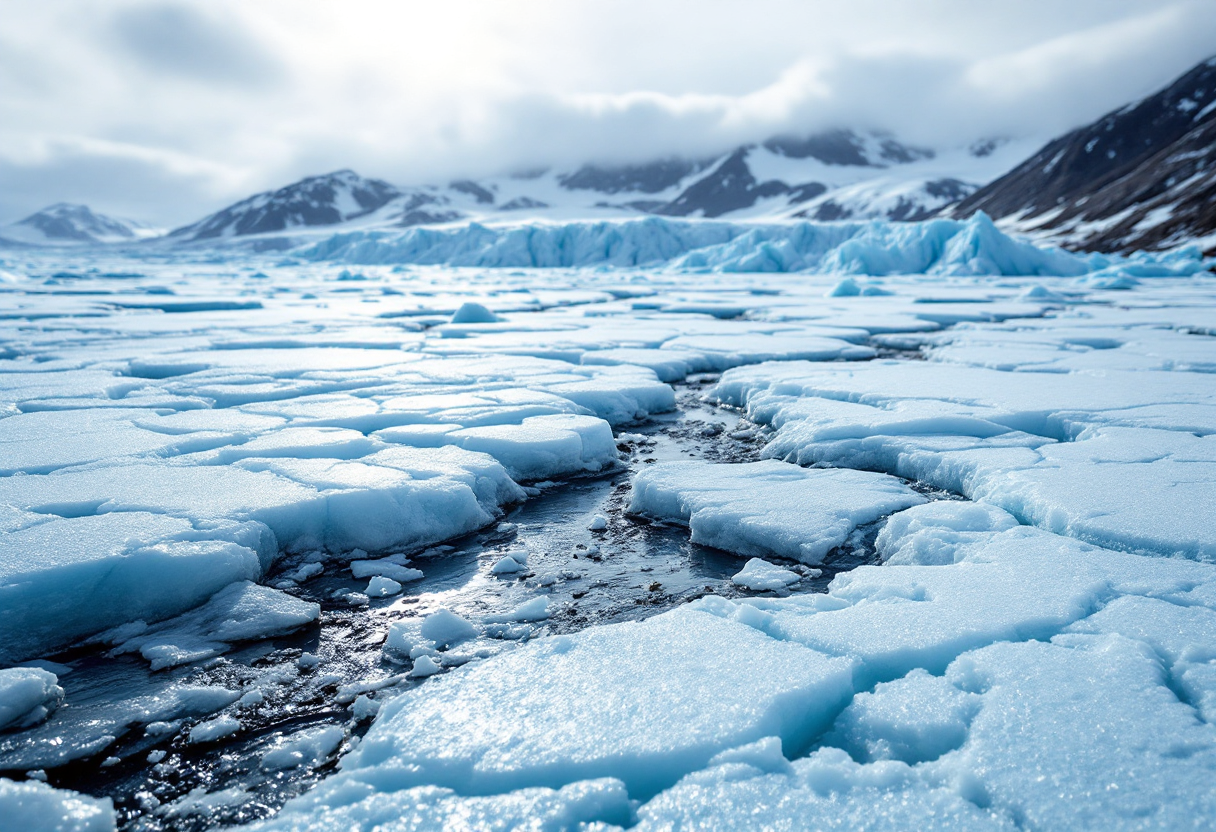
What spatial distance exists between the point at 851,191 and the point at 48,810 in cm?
11265

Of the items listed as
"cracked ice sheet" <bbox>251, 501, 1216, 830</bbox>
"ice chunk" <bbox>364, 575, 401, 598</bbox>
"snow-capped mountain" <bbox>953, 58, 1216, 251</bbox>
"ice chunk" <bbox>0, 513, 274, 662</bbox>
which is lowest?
"ice chunk" <bbox>364, 575, 401, 598</bbox>

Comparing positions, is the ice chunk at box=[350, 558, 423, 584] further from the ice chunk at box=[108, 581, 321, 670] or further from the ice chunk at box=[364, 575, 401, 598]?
the ice chunk at box=[108, 581, 321, 670]

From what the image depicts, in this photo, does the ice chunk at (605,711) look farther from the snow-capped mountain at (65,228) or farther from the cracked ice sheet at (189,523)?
the snow-capped mountain at (65,228)

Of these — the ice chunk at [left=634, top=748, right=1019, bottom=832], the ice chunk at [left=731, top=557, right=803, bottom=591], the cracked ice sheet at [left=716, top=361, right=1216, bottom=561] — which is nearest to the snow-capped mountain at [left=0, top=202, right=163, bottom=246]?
the cracked ice sheet at [left=716, top=361, right=1216, bottom=561]

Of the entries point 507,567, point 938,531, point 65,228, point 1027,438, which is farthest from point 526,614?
point 65,228

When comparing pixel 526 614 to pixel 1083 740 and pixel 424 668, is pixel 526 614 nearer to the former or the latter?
pixel 424 668

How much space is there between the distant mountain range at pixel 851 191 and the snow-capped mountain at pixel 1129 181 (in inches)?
6.5

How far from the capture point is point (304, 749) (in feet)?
6.21

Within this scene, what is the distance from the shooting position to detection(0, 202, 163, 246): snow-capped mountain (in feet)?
524

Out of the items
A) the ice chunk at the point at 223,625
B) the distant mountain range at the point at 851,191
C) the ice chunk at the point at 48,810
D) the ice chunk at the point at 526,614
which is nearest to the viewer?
the ice chunk at the point at 48,810

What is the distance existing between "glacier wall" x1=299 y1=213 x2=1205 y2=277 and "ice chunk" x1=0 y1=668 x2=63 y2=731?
2473 cm

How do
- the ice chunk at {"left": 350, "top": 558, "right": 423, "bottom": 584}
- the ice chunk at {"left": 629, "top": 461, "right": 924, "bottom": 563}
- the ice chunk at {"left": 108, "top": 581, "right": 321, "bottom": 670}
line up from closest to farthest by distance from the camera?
1. the ice chunk at {"left": 108, "top": 581, "right": 321, "bottom": 670}
2. the ice chunk at {"left": 350, "top": 558, "right": 423, "bottom": 584}
3. the ice chunk at {"left": 629, "top": 461, "right": 924, "bottom": 563}

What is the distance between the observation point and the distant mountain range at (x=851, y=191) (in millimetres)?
45469

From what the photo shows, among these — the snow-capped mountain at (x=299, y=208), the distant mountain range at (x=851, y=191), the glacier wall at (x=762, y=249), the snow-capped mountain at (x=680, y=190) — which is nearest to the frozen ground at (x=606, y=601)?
the glacier wall at (x=762, y=249)
